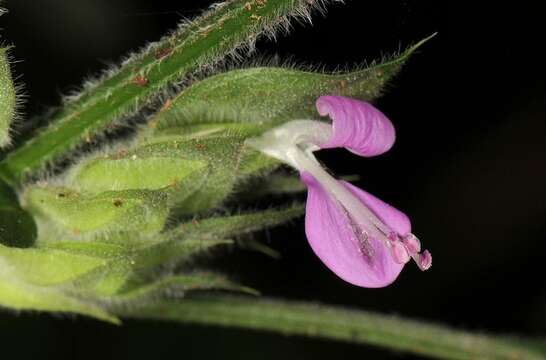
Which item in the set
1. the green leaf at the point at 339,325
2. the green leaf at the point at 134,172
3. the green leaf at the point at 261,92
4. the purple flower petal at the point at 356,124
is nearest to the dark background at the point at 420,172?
the green leaf at the point at 339,325

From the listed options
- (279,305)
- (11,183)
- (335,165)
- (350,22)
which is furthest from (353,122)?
(335,165)

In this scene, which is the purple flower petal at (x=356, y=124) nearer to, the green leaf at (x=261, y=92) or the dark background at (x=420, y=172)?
the green leaf at (x=261, y=92)

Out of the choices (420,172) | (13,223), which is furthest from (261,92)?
(420,172)

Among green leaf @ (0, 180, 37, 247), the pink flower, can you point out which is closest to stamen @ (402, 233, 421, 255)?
the pink flower

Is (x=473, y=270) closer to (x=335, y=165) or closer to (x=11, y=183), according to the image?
(x=335, y=165)

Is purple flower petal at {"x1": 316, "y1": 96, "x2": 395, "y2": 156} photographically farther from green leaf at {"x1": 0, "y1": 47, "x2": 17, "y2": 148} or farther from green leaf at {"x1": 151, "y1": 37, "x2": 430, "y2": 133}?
green leaf at {"x1": 0, "y1": 47, "x2": 17, "y2": 148}

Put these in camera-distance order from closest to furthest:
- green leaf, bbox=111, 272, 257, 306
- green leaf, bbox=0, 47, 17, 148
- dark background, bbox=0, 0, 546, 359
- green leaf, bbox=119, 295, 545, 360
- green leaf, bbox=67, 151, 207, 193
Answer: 1. green leaf, bbox=0, 47, 17, 148
2. green leaf, bbox=67, 151, 207, 193
3. green leaf, bbox=111, 272, 257, 306
4. green leaf, bbox=119, 295, 545, 360
5. dark background, bbox=0, 0, 546, 359
